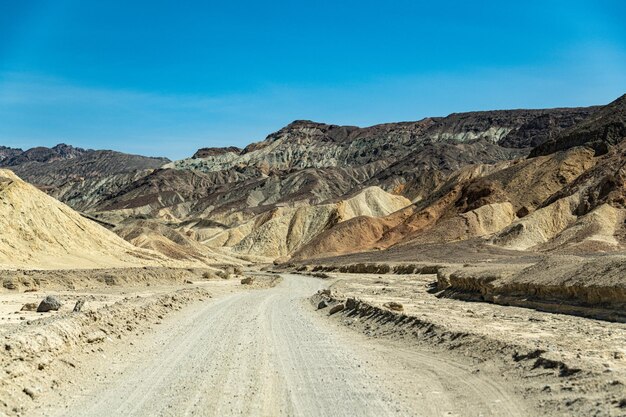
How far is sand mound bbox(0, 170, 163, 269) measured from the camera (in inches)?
1898

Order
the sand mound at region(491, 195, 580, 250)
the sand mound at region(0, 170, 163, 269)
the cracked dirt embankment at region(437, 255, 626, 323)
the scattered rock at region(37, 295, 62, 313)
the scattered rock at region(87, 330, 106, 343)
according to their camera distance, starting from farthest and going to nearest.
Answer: the sand mound at region(491, 195, 580, 250) < the sand mound at region(0, 170, 163, 269) < the scattered rock at region(37, 295, 62, 313) < the cracked dirt embankment at region(437, 255, 626, 323) < the scattered rock at region(87, 330, 106, 343)

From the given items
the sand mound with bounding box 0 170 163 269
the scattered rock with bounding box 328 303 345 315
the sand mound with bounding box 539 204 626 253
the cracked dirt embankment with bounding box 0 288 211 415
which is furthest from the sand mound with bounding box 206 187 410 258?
the cracked dirt embankment with bounding box 0 288 211 415

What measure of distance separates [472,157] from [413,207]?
73618mm

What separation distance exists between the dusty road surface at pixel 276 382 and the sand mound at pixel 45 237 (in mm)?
35116

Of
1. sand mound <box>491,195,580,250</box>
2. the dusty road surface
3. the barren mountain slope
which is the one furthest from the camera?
sand mound <box>491,195,580,250</box>

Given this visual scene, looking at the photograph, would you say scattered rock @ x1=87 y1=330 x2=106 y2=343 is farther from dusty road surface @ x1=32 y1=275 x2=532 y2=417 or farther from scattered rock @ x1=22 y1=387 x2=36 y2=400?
scattered rock @ x1=22 y1=387 x2=36 y2=400

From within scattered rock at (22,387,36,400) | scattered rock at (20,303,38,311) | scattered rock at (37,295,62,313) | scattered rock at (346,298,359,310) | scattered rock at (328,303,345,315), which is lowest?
scattered rock at (328,303,345,315)

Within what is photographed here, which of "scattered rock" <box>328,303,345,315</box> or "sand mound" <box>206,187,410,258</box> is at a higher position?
"sand mound" <box>206,187,410,258</box>

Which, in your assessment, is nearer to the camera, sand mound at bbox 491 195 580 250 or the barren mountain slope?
the barren mountain slope

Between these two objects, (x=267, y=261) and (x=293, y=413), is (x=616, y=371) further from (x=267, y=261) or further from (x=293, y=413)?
(x=267, y=261)

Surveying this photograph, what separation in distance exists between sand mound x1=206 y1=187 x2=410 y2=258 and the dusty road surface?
106762 millimetres

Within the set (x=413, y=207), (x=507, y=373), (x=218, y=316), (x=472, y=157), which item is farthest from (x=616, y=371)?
(x=472, y=157)

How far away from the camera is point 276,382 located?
1043 cm

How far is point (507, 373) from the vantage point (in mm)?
10406
